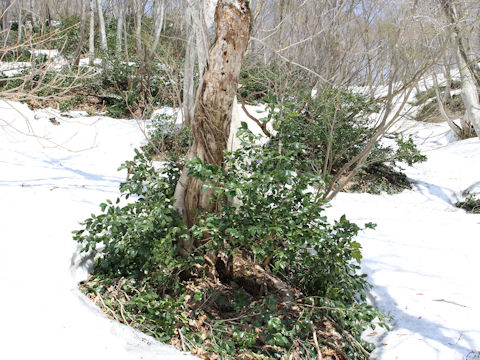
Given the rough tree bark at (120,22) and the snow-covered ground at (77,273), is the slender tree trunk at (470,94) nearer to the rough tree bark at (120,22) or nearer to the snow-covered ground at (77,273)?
the snow-covered ground at (77,273)

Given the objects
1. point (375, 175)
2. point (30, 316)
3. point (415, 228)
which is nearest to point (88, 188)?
point (30, 316)

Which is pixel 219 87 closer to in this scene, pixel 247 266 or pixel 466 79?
pixel 247 266

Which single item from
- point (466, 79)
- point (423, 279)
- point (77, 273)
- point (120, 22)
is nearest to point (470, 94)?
point (466, 79)

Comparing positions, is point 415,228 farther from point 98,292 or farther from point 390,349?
point 98,292

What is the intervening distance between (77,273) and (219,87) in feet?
6.30

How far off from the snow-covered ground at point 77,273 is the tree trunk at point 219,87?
3.99 ft

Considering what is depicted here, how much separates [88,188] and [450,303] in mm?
4485

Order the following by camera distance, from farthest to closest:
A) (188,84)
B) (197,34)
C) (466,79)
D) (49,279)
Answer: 1. (188,84)
2. (466,79)
3. (197,34)
4. (49,279)

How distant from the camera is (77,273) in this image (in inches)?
111

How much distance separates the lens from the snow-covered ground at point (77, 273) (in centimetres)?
202

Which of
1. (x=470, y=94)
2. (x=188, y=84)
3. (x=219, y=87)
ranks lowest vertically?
(x=219, y=87)

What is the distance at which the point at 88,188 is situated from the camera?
4836 mm

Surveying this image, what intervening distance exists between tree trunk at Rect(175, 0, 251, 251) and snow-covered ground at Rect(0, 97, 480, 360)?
122cm

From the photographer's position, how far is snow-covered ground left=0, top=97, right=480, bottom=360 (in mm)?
2020
